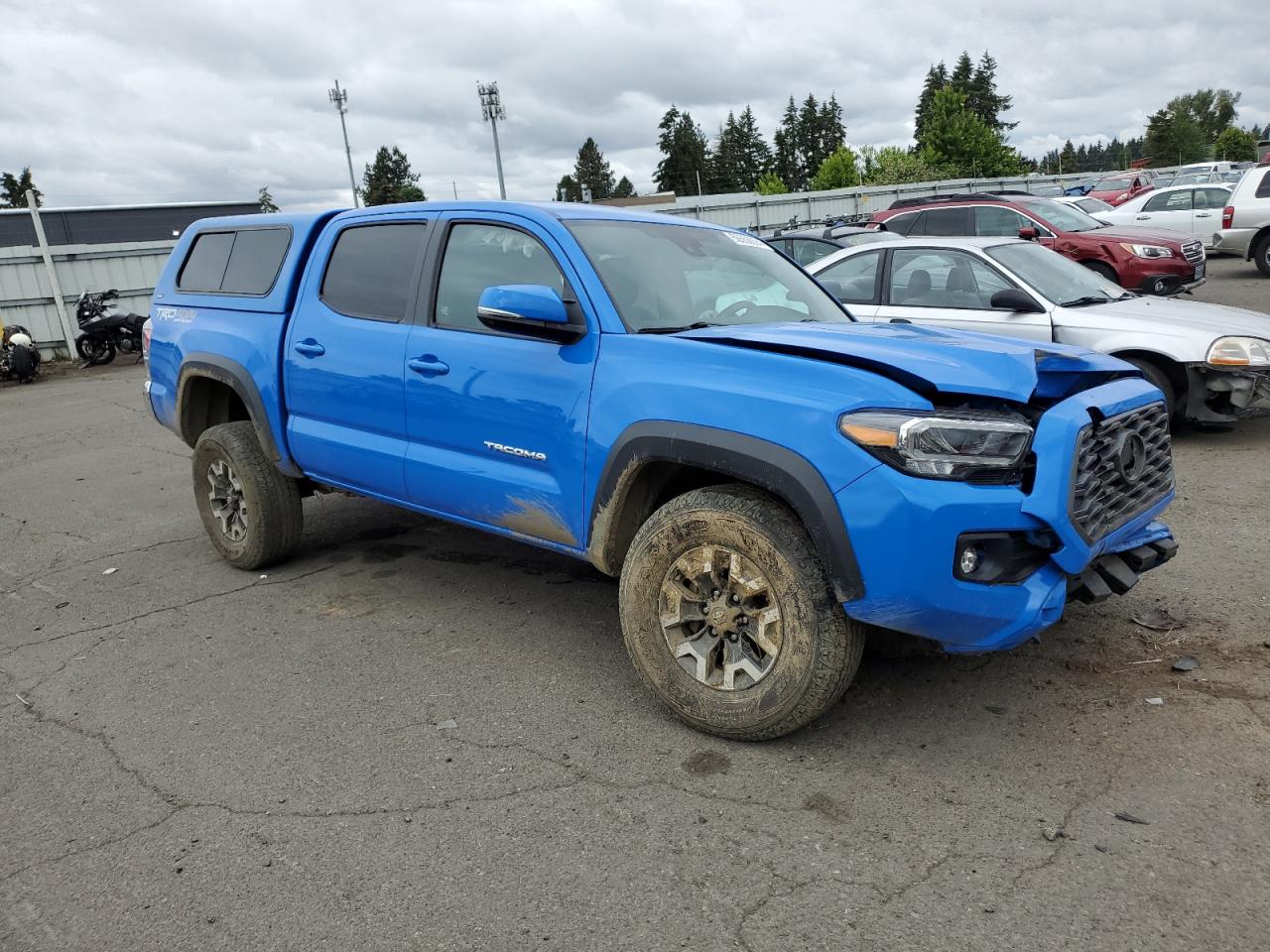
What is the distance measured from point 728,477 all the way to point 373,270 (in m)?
2.22

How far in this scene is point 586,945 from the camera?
2.40m

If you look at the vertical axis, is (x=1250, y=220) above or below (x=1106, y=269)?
above

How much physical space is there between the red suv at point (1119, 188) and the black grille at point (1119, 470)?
87.8 ft

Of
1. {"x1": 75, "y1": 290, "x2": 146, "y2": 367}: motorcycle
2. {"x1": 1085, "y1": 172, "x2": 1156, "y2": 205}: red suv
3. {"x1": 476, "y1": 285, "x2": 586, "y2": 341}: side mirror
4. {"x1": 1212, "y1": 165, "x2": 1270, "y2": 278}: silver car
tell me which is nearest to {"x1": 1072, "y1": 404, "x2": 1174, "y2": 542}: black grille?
{"x1": 476, "y1": 285, "x2": 586, "y2": 341}: side mirror

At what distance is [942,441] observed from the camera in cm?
290

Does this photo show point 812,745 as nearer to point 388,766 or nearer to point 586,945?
point 586,945

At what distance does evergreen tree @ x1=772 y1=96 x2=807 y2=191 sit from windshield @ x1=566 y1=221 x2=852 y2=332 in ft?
369

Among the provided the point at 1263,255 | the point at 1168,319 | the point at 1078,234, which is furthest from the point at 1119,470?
the point at 1263,255

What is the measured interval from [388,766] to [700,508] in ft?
4.52

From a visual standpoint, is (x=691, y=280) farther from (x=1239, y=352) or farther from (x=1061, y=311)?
(x=1239, y=352)

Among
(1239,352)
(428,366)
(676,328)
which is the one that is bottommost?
(1239,352)

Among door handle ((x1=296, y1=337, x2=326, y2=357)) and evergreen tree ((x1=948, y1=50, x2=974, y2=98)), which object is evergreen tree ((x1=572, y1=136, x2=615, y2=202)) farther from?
door handle ((x1=296, y1=337, x2=326, y2=357))

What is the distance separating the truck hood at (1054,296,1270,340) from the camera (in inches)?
265

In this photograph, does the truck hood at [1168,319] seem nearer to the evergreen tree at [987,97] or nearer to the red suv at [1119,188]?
the red suv at [1119,188]
